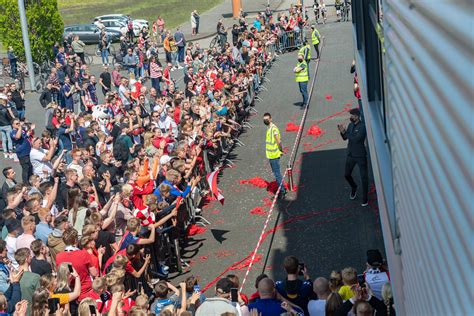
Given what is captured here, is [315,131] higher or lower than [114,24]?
lower

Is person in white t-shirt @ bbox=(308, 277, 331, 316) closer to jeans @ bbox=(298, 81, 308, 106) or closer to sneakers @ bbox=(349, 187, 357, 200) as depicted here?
sneakers @ bbox=(349, 187, 357, 200)

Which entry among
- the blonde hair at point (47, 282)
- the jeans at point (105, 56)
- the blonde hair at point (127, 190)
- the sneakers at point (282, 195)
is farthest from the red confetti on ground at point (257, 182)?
the jeans at point (105, 56)

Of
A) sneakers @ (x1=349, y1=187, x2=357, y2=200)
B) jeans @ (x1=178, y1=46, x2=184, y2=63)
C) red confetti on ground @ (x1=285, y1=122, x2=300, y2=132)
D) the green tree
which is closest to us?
sneakers @ (x1=349, y1=187, x2=357, y2=200)

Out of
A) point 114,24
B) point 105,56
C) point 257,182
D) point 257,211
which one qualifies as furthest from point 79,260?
point 114,24

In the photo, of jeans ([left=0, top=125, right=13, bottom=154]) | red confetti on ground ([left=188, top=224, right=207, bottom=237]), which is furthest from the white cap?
jeans ([left=0, top=125, right=13, bottom=154])

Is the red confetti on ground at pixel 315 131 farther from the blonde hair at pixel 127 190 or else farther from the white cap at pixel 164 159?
the blonde hair at pixel 127 190

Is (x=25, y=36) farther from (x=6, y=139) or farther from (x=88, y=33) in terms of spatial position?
(x=88, y=33)

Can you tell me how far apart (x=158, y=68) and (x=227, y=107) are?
8.26 m

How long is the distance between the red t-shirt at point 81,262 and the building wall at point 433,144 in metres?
6.10

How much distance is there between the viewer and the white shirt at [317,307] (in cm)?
734

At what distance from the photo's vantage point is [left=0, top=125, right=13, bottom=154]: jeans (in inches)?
779

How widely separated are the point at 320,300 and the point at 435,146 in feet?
18.1

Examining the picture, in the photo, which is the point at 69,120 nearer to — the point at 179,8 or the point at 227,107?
the point at 227,107

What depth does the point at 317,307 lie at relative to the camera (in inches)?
291
